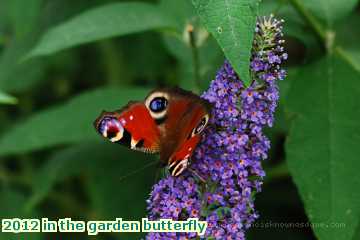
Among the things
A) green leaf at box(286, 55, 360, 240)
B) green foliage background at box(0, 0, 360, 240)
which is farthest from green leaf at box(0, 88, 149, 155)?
green leaf at box(286, 55, 360, 240)

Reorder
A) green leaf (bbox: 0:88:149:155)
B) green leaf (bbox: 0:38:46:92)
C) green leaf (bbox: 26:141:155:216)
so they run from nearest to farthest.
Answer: green leaf (bbox: 0:88:149:155) → green leaf (bbox: 26:141:155:216) → green leaf (bbox: 0:38:46:92)

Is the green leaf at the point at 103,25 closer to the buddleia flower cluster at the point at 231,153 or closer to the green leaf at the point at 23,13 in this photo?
the green leaf at the point at 23,13

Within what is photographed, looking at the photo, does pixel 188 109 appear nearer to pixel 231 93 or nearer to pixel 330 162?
pixel 231 93

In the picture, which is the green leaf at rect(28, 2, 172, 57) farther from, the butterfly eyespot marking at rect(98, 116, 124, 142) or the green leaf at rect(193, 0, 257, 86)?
the green leaf at rect(193, 0, 257, 86)

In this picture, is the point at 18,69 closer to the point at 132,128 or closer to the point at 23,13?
the point at 23,13

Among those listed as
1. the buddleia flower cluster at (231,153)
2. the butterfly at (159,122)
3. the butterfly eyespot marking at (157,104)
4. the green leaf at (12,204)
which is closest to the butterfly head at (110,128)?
the butterfly at (159,122)

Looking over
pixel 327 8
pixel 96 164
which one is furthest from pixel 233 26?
pixel 96 164
